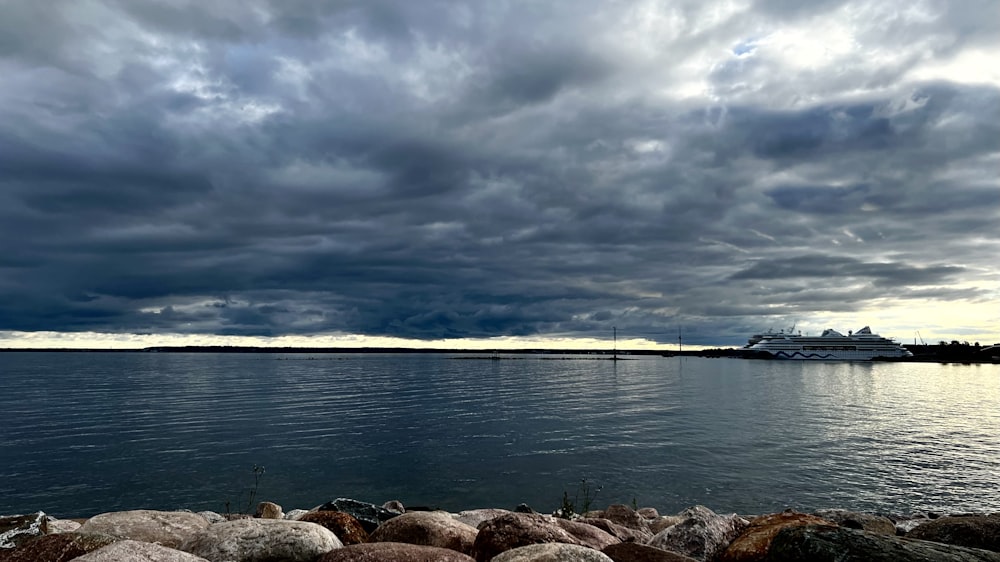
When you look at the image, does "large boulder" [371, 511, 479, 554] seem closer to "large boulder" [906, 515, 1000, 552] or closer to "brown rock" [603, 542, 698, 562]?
"brown rock" [603, 542, 698, 562]

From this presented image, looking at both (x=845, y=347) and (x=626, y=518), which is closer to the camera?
(x=626, y=518)

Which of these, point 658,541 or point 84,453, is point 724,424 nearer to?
point 658,541

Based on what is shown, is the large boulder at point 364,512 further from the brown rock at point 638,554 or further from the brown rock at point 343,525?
the brown rock at point 638,554

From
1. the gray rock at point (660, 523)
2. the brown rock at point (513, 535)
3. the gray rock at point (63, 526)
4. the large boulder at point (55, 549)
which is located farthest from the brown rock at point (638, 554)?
the gray rock at point (63, 526)

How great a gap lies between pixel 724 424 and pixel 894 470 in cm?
1378

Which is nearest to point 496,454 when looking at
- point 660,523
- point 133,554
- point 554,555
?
point 660,523

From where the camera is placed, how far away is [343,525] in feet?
32.1

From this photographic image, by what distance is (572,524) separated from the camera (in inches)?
379

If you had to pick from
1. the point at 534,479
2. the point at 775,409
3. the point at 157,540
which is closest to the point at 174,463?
the point at 534,479

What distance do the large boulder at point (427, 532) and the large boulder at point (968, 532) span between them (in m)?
7.09

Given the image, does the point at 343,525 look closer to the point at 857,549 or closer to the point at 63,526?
the point at 63,526

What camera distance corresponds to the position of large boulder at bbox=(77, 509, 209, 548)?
9099 millimetres

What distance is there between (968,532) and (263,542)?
32.8 ft

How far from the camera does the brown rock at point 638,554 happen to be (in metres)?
7.46
